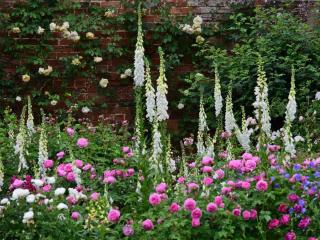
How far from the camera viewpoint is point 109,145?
5.08 meters

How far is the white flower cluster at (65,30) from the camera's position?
7.23m

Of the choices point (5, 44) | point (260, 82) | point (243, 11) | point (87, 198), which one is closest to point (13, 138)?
point (87, 198)

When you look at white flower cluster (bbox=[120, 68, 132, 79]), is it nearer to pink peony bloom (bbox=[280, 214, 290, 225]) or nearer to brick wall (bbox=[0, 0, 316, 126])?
brick wall (bbox=[0, 0, 316, 126])

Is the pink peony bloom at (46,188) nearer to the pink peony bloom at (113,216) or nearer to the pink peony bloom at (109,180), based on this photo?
the pink peony bloom at (109,180)

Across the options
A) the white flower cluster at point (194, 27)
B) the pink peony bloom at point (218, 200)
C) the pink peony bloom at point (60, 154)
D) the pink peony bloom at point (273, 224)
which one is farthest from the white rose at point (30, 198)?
the white flower cluster at point (194, 27)

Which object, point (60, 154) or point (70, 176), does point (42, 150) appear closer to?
point (70, 176)

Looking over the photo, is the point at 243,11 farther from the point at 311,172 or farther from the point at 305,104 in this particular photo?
the point at 311,172

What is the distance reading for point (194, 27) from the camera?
7.48 metres

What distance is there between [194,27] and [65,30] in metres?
1.47

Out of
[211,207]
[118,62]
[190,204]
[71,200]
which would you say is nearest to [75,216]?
[71,200]

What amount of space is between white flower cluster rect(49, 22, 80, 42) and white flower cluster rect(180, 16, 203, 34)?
122cm

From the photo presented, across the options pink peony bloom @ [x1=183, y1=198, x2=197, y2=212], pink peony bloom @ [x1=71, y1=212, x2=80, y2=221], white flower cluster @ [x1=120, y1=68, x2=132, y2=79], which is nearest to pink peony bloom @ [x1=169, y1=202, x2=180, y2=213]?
pink peony bloom @ [x1=183, y1=198, x2=197, y2=212]

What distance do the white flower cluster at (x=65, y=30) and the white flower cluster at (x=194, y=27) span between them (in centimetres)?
122

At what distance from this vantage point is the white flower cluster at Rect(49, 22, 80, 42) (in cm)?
723
